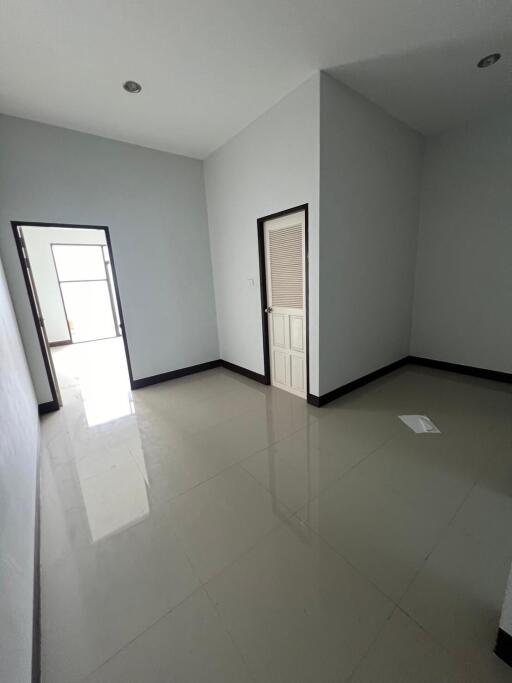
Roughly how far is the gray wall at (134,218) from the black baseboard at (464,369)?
130 inches

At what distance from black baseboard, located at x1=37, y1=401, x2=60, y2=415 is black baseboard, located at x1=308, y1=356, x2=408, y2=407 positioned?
125 inches

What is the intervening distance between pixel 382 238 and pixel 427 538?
119 inches

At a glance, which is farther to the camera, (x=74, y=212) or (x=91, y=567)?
(x=74, y=212)

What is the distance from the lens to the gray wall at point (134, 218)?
9.34ft

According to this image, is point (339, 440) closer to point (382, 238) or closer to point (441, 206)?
point (382, 238)

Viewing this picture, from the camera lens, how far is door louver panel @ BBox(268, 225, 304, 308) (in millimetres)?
2936

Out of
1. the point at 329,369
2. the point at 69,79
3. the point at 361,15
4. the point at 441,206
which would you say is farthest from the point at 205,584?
the point at 441,206

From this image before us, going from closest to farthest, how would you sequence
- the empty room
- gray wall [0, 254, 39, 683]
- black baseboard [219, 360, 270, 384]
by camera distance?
gray wall [0, 254, 39, 683], the empty room, black baseboard [219, 360, 270, 384]

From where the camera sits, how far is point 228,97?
2607 millimetres

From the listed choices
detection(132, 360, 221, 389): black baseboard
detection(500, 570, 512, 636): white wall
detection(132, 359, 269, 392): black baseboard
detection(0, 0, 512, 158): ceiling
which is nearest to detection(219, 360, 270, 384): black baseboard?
detection(132, 359, 269, 392): black baseboard

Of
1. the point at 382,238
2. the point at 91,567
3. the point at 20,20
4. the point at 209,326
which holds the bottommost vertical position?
the point at 91,567

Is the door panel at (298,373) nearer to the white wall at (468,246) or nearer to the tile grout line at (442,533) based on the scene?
the tile grout line at (442,533)

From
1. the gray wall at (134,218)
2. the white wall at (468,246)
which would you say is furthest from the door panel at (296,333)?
the white wall at (468,246)

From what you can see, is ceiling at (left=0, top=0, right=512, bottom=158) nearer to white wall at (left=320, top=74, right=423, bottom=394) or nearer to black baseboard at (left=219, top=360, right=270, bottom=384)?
white wall at (left=320, top=74, right=423, bottom=394)
